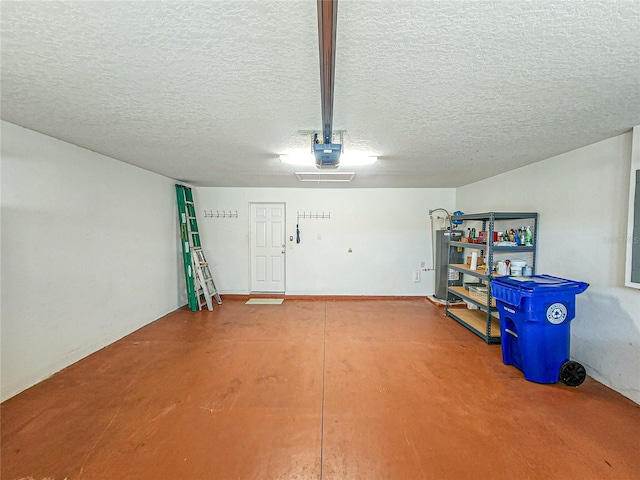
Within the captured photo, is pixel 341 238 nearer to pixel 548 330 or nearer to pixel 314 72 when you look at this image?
pixel 548 330

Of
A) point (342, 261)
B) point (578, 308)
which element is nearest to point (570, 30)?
point (578, 308)

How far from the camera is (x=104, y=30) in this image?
1113 millimetres

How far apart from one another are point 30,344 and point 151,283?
1.68m

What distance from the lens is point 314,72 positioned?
4.56 ft

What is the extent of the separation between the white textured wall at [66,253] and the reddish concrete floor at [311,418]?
290 millimetres

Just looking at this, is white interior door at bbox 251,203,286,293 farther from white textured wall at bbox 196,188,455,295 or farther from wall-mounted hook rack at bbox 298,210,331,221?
wall-mounted hook rack at bbox 298,210,331,221

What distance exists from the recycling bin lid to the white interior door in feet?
12.4

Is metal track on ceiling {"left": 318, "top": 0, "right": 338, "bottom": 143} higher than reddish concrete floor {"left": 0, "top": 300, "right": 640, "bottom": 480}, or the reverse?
metal track on ceiling {"left": 318, "top": 0, "right": 338, "bottom": 143}

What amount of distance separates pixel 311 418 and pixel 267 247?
3.78m

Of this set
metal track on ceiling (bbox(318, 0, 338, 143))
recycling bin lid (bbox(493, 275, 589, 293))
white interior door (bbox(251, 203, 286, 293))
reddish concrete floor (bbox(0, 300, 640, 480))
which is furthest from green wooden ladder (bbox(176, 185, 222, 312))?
recycling bin lid (bbox(493, 275, 589, 293))

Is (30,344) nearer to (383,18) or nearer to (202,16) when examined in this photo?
(202,16)

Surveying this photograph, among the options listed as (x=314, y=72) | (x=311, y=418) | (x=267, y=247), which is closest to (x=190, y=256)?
(x=267, y=247)

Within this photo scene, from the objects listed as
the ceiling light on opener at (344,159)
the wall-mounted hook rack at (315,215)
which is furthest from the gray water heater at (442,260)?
the ceiling light on opener at (344,159)

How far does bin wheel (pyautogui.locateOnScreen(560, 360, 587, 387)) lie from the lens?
2346 mm
